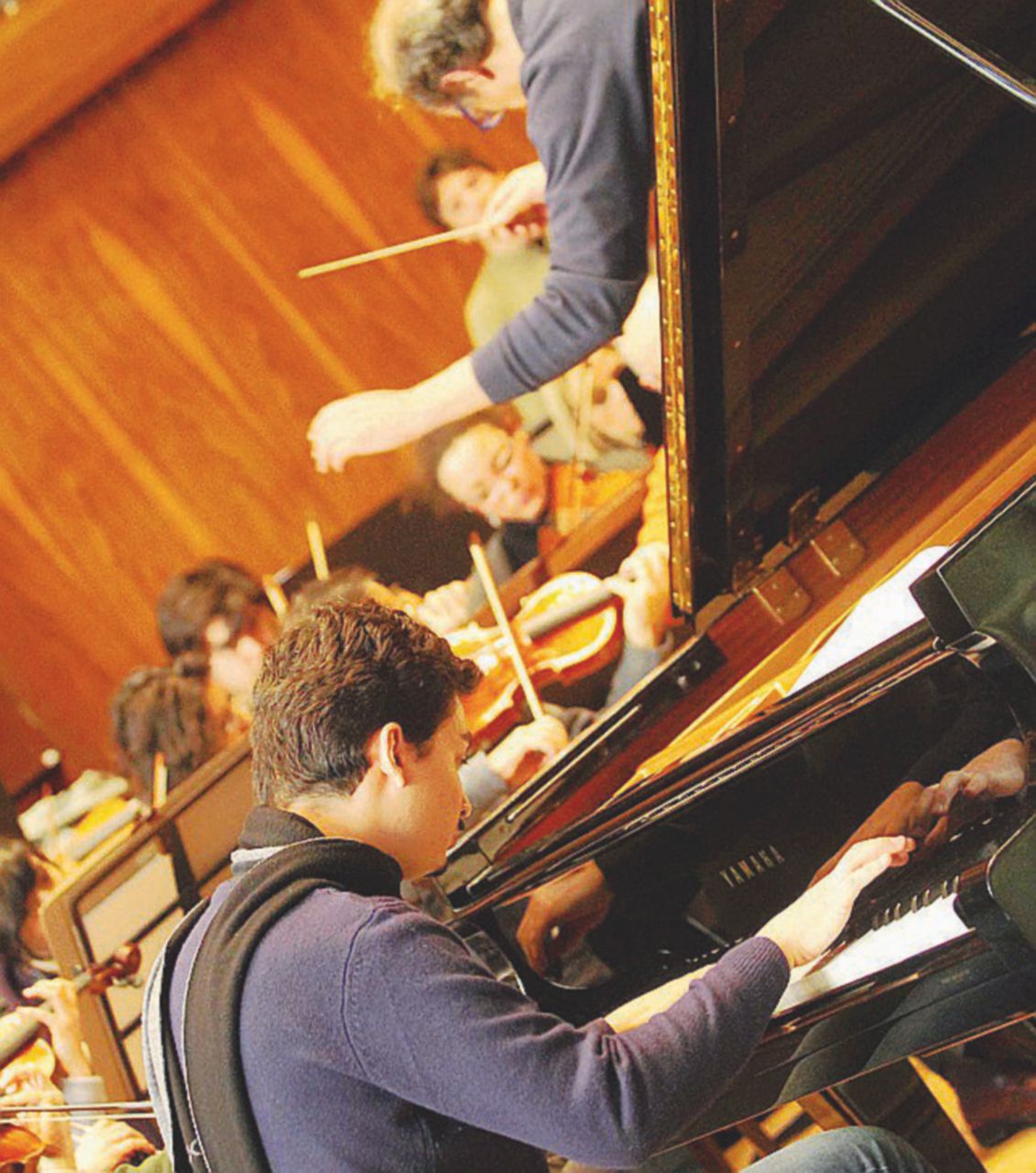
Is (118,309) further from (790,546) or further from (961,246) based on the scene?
(961,246)

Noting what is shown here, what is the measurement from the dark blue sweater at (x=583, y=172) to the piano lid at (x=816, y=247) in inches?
21.1

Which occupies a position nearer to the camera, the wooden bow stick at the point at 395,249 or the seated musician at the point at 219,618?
the wooden bow stick at the point at 395,249

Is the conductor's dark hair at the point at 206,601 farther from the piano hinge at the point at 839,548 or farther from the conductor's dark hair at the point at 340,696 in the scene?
the conductor's dark hair at the point at 340,696

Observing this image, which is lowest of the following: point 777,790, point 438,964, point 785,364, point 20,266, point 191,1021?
point 777,790

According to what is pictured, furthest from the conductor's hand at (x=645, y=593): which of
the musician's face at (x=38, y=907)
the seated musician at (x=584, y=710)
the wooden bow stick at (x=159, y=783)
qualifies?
the musician's face at (x=38, y=907)

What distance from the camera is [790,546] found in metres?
2.63

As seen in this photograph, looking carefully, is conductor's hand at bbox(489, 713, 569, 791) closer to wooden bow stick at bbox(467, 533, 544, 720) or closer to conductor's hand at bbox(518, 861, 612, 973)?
wooden bow stick at bbox(467, 533, 544, 720)

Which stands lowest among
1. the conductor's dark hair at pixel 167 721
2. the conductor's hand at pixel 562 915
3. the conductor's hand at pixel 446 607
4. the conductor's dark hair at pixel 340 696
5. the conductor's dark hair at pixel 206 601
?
the conductor's hand at pixel 562 915

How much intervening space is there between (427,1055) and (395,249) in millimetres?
2360

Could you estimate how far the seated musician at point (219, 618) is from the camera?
3.48 metres

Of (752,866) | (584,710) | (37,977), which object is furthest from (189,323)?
(752,866)

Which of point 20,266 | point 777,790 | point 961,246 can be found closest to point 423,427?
point 20,266

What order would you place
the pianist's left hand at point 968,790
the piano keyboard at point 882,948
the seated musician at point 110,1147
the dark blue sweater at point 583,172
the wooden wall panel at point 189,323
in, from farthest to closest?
the wooden wall panel at point 189,323 → the seated musician at point 110,1147 → the dark blue sweater at point 583,172 → the pianist's left hand at point 968,790 → the piano keyboard at point 882,948

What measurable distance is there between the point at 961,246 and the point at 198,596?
6.38ft
